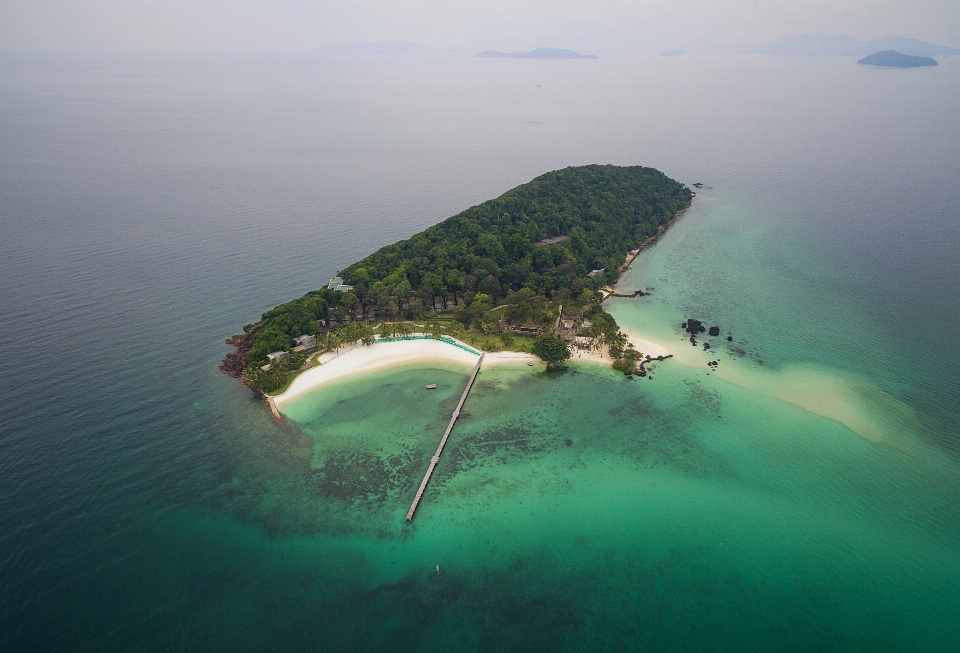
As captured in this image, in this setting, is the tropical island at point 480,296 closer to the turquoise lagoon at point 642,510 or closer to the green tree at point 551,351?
the green tree at point 551,351

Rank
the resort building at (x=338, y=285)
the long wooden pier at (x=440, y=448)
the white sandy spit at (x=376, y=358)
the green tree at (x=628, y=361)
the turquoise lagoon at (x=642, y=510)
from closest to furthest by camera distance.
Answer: the turquoise lagoon at (x=642, y=510), the long wooden pier at (x=440, y=448), the white sandy spit at (x=376, y=358), the green tree at (x=628, y=361), the resort building at (x=338, y=285)

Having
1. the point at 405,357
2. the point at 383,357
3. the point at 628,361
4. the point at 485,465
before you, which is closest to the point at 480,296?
the point at 405,357

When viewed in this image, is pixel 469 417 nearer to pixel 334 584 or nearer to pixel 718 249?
pixel 334 584

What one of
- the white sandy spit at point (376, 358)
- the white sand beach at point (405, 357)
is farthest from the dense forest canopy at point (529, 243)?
the white sand beach at point (405, 357)

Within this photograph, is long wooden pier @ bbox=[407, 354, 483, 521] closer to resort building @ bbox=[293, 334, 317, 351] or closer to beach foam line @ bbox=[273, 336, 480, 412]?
beach foam line @ bbox=[273, 336, 480, 412]

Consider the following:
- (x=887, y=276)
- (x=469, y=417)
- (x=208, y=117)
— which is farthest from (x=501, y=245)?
(x=208, y=117)

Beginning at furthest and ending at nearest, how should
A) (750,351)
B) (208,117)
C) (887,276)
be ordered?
(208,117) < (887,276) < (750,351)
